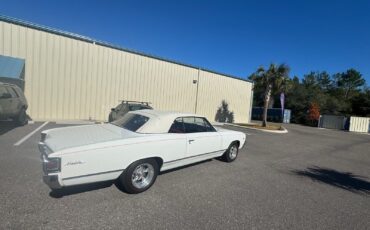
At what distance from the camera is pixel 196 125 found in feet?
16.7

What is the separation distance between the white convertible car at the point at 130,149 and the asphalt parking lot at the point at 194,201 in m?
0.36

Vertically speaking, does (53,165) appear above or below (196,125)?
below

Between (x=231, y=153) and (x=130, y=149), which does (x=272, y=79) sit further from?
(x=130, y=149)

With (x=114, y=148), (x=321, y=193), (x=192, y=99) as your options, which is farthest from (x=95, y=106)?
(x=321, y=193)

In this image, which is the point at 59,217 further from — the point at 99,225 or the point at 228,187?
the point at 228,187

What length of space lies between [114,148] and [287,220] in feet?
9.24

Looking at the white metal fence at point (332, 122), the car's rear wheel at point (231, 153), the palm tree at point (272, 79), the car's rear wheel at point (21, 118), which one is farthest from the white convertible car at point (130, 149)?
the white metal fence at point (332, 122)

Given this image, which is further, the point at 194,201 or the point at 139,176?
the point at 139,176

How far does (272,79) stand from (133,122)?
16.7 meters

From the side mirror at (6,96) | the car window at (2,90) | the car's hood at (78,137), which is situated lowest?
the car's hood at (78,137)

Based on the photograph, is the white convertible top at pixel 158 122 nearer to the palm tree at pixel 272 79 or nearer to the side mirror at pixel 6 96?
the side mirror at pixel 6 96

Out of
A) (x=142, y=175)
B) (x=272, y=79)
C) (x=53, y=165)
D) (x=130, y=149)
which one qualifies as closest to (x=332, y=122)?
(x=272, y=79)

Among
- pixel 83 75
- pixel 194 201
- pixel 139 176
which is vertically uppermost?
pixel 83 75

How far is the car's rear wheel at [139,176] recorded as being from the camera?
3443 mm
